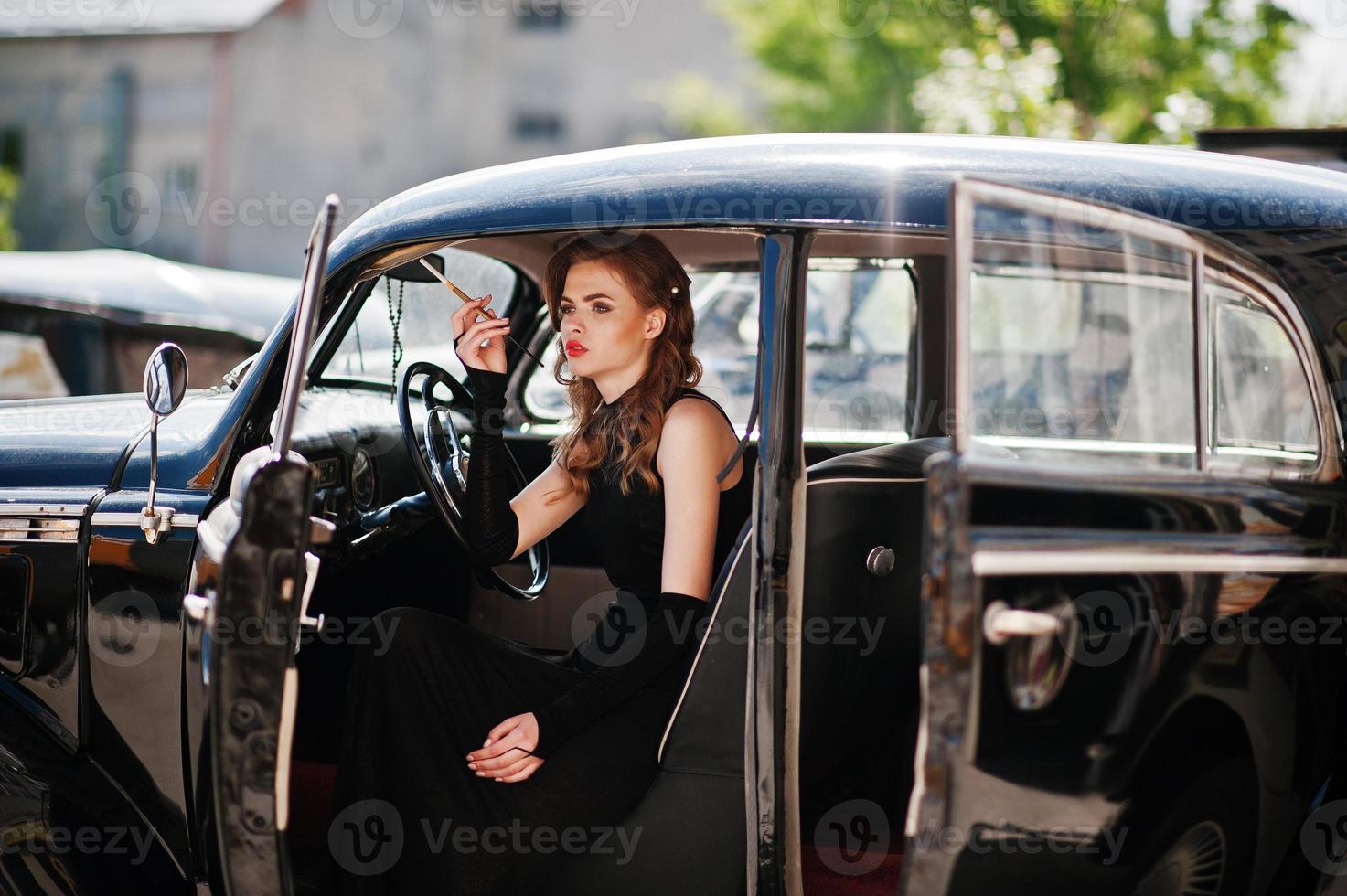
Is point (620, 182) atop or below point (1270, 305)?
atop

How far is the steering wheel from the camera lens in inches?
108

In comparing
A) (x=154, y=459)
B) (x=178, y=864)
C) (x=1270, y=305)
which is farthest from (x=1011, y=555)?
(x=178, y=864)

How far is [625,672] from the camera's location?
2.38m

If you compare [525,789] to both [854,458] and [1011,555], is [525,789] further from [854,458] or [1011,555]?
[1011,555]

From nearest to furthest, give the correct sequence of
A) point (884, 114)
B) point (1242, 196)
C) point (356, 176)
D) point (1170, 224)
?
point (1170, 224)
point (1242, 196)
point (884, 114)
point (356, 176)

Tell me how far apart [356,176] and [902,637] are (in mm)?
24247

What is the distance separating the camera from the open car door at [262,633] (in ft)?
6.35

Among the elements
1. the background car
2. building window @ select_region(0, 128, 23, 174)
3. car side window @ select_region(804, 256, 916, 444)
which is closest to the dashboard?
car side window @ select_region(804, 256, 916, 444)

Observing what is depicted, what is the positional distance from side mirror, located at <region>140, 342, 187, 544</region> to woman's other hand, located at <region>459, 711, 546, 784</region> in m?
0.82

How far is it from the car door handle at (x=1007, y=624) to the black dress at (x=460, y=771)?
924 mm

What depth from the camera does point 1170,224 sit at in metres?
2.04

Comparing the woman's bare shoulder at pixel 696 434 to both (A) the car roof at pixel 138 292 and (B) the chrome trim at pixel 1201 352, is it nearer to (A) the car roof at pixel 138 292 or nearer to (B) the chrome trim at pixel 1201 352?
(B) the chrome trim at pixel 1201 352

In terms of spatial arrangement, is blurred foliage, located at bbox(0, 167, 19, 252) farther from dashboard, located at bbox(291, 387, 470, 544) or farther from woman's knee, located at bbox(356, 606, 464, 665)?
woman's knee, located at bbox(356, 606, 464, 665)

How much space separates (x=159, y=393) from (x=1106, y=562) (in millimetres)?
1824
